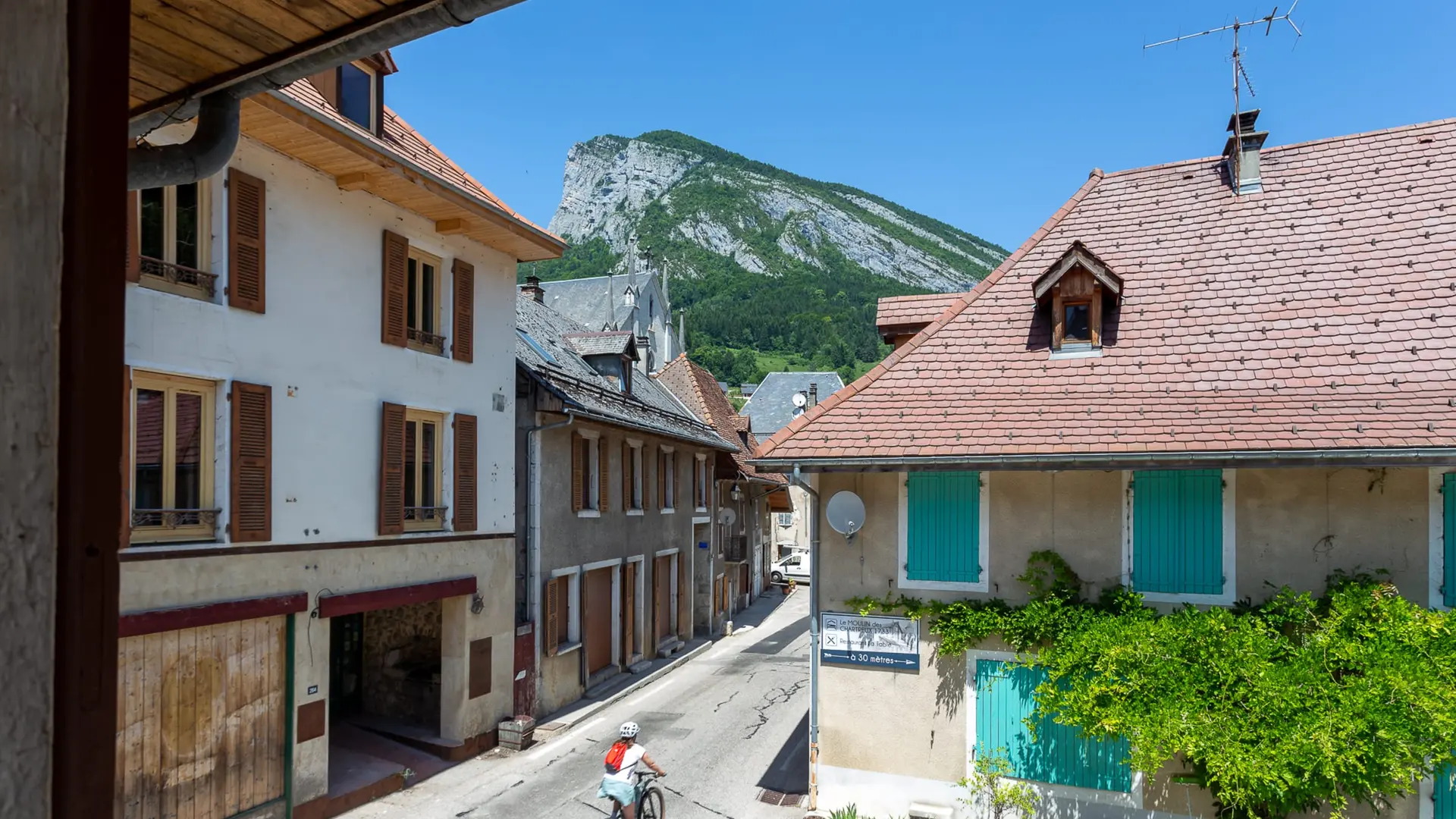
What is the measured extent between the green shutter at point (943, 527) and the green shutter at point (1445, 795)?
4652 millimetres

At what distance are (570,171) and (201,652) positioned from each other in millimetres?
178072

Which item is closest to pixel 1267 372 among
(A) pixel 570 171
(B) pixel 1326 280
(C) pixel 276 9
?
(B) pixel 1326 280

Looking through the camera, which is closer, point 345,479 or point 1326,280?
point 1326,280

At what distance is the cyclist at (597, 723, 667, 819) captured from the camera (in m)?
9.62

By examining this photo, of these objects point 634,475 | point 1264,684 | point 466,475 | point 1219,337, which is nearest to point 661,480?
point 634,475

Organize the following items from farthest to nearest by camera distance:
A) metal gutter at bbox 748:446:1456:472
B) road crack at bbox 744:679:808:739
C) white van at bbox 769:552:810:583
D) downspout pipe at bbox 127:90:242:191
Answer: white van at bbox 769:552:810:583, road crack at bbox 744:679:808:739, metal gutter at bbox 748:446:1456:472, downspout pipe at bbox 127:90:242:191

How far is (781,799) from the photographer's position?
1187 centimetres

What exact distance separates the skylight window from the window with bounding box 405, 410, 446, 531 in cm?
434

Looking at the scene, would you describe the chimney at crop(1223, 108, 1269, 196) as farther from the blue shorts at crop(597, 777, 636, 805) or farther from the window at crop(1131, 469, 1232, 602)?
the blue shorts at crop(597, 777, 636, 805)

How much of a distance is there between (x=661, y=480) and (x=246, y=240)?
43.7ft

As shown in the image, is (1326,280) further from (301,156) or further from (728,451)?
(728,451)

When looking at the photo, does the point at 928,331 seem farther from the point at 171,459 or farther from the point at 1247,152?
the point at 171,459

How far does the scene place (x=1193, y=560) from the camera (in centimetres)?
948

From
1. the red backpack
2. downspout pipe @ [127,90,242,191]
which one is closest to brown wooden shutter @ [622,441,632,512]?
the red backpack
